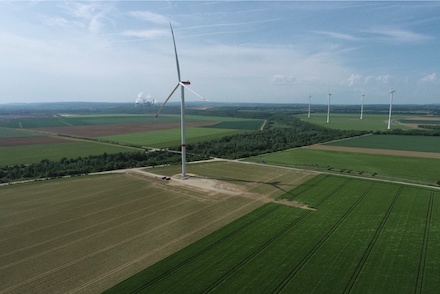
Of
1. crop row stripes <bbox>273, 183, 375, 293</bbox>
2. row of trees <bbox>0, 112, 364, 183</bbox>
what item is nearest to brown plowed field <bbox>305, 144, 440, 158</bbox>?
row of trees <bbox>0, 112, 364, 183</bbox>

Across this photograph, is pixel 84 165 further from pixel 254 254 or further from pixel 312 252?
pixel 312 252

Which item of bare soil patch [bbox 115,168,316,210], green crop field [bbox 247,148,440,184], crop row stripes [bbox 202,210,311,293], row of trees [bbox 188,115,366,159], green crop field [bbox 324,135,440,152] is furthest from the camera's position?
green crop field [bbox 324,135,440,152]

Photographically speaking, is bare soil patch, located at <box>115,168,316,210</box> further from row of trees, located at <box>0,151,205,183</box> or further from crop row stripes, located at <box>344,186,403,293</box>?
row of trees, located at <box>0,151,205,183</box>

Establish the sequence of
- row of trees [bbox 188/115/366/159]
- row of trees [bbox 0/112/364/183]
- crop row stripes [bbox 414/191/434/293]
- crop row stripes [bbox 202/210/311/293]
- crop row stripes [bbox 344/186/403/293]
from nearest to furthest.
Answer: crop row stripes [bbox 414/191/434/293]
crop row stripes [bbox 344/186/403/293]
crop row stripes [bbox 202/210/311/293]
row of trees [bbox 0/112/364/183]
row of trees [bbox 188/115/366/159]

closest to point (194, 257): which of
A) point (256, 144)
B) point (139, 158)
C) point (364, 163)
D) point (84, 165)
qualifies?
point (84, 165)

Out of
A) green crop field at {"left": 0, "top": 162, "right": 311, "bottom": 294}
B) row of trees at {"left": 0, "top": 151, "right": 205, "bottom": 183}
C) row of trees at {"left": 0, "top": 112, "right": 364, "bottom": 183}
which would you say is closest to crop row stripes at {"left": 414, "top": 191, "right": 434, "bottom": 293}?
green crop field at {"left": 0, "top": 162, "right": 311, "bottom": 294}

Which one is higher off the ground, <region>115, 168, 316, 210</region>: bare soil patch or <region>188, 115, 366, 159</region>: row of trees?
<region>188, 115, 366, 159</region>: row of trees

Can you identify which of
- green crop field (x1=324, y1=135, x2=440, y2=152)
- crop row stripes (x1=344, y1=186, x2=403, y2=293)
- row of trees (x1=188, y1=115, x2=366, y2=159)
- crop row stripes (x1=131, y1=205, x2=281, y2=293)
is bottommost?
crop row stripes (x1=131, y1=205, x2=281, y2=293)

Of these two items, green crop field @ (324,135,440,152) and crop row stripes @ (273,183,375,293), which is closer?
crop row stripes @ (273,183,375,293)
